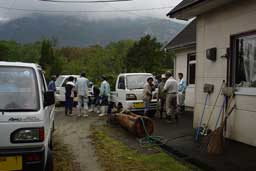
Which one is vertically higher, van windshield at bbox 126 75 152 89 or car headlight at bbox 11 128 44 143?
van windshield at bbox 126 75 152 89

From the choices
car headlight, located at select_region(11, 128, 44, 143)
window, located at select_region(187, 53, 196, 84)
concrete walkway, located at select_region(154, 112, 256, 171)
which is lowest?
concrete walkway, located at select_region(154, 112, 256, 171)

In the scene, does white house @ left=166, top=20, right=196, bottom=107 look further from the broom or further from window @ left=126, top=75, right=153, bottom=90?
the broom

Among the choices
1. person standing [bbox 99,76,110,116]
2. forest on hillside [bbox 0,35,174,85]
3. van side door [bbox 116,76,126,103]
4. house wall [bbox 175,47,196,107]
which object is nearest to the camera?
van side door [bbox 116,76,126,103]

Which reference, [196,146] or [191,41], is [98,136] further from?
[191,41]

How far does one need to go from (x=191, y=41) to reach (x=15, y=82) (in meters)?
11.9

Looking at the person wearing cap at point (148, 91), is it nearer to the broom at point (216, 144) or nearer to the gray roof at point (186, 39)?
the gray roof at point (186, 39)

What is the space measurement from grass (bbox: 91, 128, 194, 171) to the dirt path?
22 centimetres

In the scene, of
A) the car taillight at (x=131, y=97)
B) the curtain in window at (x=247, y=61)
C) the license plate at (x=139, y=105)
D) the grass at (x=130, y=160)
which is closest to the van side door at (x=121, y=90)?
the car taillight at (x=131, y=97)

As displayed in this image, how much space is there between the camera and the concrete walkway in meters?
6.36

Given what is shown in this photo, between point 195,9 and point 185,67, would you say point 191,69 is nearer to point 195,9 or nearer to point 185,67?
point 185,67

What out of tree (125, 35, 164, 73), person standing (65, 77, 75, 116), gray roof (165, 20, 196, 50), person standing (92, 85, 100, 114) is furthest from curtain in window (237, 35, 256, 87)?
tree (125, 35, 164, 73)

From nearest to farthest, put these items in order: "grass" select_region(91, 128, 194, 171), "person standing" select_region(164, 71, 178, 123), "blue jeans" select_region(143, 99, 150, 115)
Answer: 1. "grass" select_region(91, 128, 194, 171)
2. "person standing" select_region(164, 71, 178, 123)
3. "blue jeans" select_region(143, 99, 150, 115)

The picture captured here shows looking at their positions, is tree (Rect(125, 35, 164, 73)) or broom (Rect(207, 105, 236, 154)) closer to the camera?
broom (Rect(207, 105, 236, 154))

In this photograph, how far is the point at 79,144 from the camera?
914 centimetres
